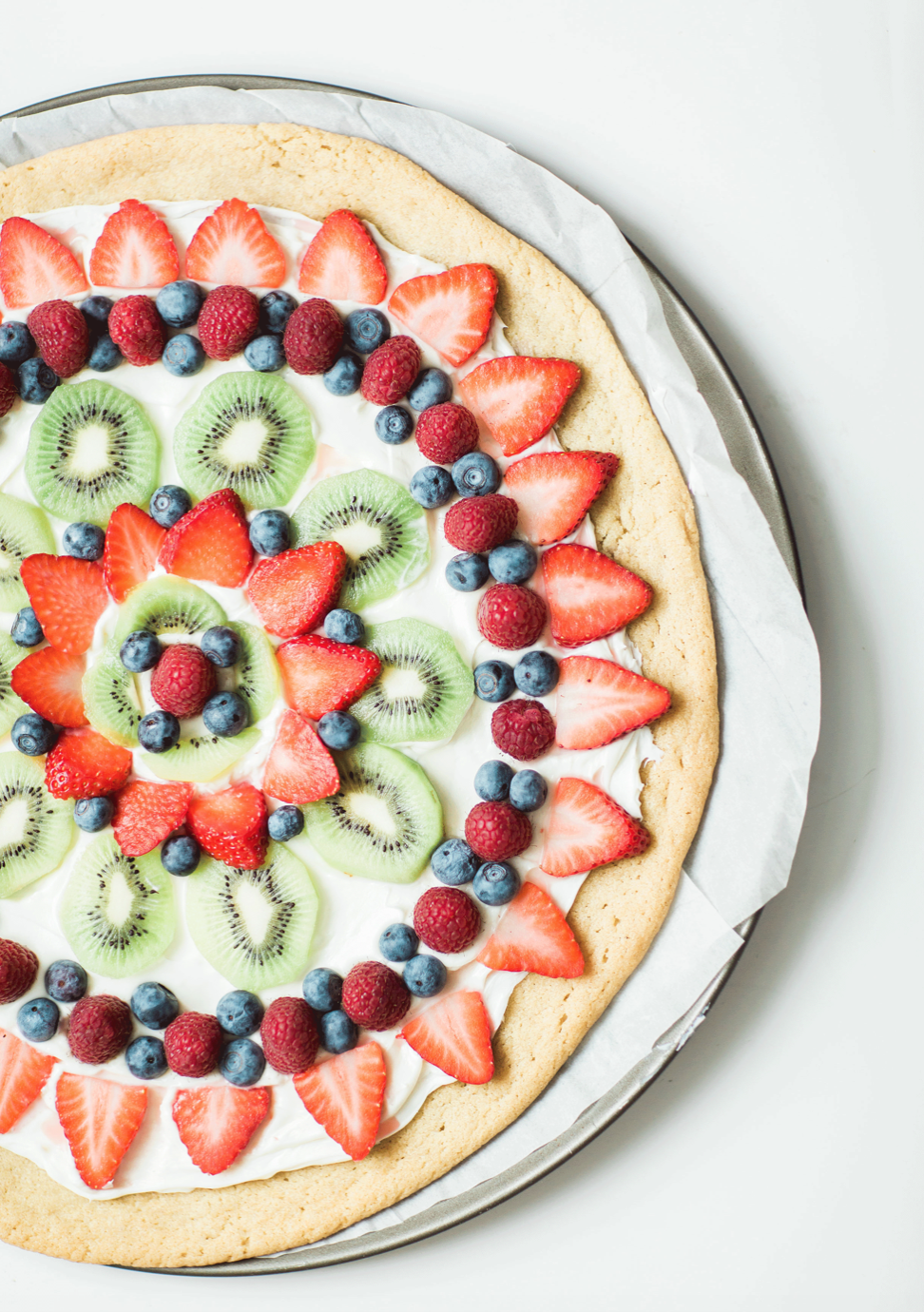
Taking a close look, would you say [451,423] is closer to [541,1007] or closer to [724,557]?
[724,557]

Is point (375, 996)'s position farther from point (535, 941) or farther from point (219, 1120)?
point (219, 1120)

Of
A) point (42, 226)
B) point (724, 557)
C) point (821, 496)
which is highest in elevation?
point (821, 496)

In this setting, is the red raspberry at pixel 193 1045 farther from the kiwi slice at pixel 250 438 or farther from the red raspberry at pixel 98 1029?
the kiwi slice at pixel 250 438

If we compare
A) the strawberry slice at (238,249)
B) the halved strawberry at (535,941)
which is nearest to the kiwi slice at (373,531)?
the strawberry slice at (238,249)

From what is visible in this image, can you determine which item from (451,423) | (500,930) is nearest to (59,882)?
(500,930)

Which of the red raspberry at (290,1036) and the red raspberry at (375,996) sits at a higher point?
the red raspberry at (375,996)
